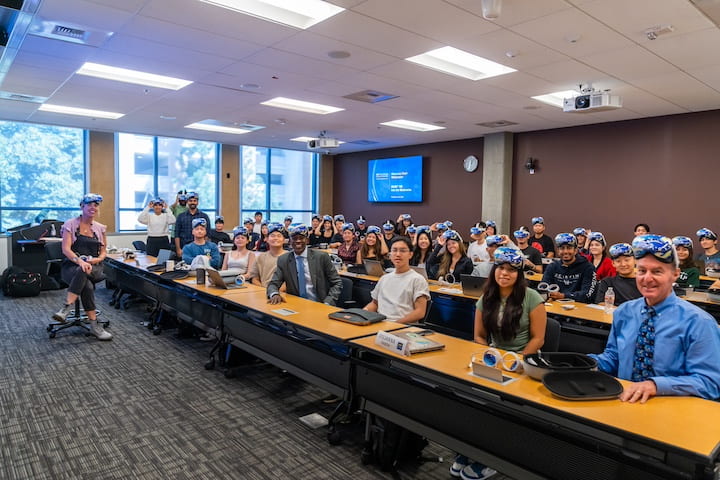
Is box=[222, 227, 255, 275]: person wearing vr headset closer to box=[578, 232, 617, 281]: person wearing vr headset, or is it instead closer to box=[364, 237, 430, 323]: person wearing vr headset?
box=[364, 237, 430, 323]: person wearing vr headset

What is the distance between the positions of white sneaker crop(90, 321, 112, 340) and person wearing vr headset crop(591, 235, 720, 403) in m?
5.02

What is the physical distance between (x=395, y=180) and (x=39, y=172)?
7.84 meters

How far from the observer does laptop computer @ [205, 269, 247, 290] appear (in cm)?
443

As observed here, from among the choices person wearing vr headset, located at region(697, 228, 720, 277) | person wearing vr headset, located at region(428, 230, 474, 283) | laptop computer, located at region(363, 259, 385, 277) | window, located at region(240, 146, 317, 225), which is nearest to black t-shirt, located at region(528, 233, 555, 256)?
person wearing vr headset, located at region(697, 228, 720, 277)

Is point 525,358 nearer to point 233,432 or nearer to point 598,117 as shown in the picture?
point 233,432

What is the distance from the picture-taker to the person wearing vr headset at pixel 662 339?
1.87m

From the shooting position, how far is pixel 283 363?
3.54 meters

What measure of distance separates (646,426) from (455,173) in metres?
9.44

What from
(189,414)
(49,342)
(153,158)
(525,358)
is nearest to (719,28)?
(525,358)

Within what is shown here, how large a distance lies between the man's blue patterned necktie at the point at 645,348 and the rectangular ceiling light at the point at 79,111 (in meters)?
8.59

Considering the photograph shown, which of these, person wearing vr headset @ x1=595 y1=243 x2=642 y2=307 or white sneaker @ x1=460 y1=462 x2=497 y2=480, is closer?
white sneaker @ x1=460 y1=462 x2=497 y2=480

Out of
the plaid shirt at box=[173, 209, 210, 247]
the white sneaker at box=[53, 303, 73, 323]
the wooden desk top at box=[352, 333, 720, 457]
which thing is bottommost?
the white sneaker at box=[53, 303, 73, 323]

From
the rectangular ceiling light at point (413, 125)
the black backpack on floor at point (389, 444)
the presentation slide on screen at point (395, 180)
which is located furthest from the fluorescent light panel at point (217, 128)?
the black backpack on floor at point (389, 444)

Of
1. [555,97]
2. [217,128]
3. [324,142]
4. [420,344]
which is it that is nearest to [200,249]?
[420,344]
